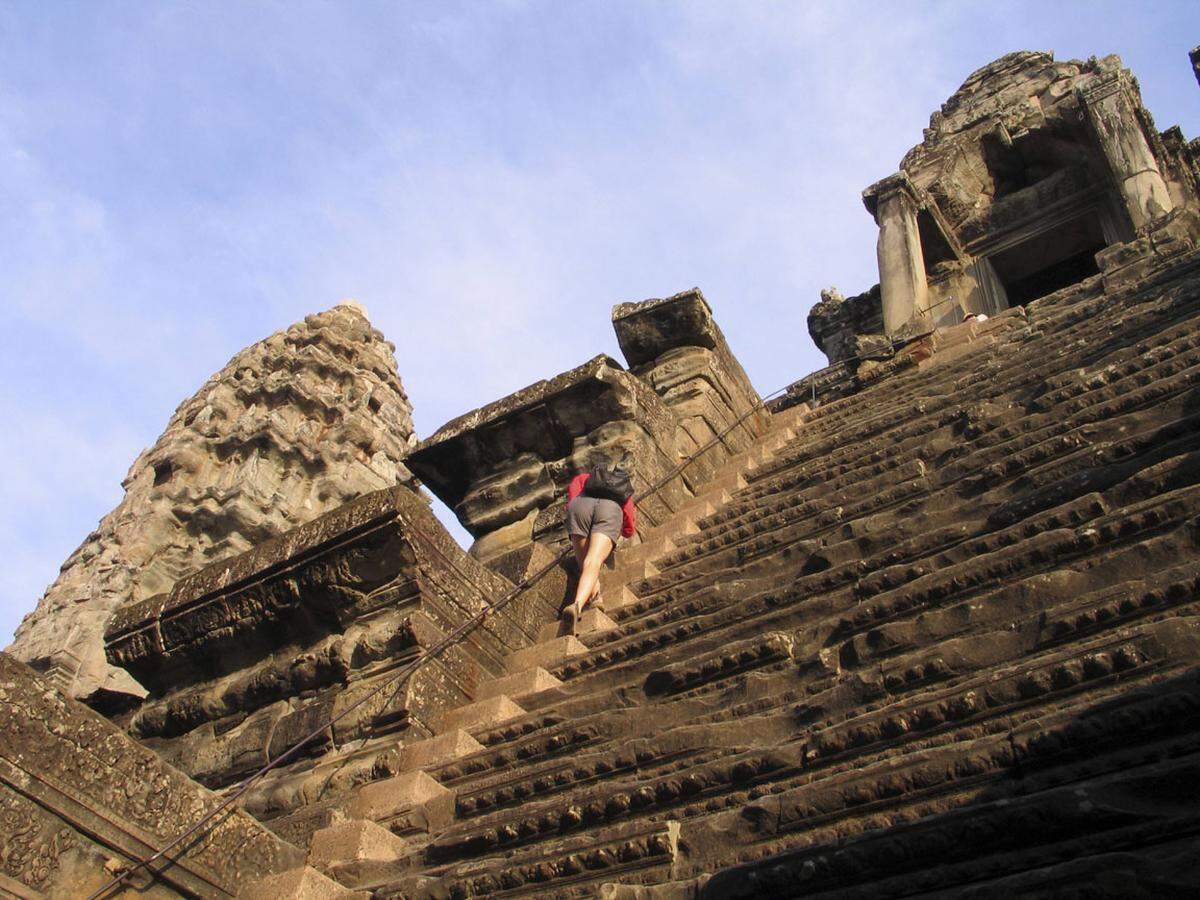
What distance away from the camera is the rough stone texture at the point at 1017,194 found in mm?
15578

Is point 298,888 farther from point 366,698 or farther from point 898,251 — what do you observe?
point 898,251

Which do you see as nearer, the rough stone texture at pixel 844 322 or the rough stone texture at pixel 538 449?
the rough stone texture at pixel 538 449

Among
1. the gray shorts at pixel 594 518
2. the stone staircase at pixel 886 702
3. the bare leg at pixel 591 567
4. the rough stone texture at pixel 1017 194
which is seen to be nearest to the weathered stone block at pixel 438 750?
the stone staircase at pixel 886 702

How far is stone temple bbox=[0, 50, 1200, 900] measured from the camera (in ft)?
8.14

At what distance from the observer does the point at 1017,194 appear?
17.4 m

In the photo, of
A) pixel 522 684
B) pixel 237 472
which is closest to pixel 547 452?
pixel 522 684

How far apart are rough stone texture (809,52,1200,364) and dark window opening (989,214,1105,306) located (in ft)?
0.07

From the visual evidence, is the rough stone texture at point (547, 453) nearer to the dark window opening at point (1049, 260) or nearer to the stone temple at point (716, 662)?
the stone temple at point (716, 662)

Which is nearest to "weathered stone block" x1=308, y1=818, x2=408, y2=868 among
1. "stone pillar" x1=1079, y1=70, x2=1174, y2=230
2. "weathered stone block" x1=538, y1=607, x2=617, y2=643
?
"weathered stone block" x1=538, y1=607, x2=617, y2=643

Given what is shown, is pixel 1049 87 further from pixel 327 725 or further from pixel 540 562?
pixel 327 725

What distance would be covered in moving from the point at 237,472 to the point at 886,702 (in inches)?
1140

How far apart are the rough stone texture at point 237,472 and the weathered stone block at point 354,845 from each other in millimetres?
20850

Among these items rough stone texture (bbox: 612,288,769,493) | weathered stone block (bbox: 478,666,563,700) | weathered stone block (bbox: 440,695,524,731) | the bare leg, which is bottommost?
weathered stone block (bbox: 440,695,524,731)

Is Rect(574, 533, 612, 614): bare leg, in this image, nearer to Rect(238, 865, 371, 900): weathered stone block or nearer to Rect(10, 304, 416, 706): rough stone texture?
Rect(238, 865, 371, 900): weathered stone block
